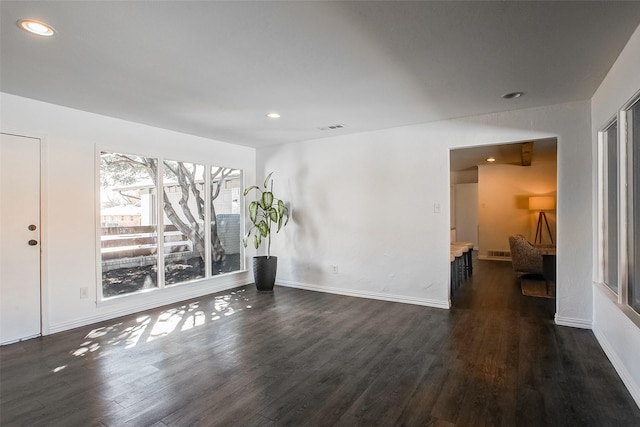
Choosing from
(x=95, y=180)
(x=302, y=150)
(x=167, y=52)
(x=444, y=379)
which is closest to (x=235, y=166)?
(x=302, y=150)

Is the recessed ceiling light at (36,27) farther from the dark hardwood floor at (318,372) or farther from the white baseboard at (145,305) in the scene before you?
the white baseboard at (145,305)

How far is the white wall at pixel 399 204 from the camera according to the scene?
350 centimetres

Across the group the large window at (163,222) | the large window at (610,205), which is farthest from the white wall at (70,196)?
the large window at (610,205)

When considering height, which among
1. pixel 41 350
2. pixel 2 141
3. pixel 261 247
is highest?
pixel 2 141

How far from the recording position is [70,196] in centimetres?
361

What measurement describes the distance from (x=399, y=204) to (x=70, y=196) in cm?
393

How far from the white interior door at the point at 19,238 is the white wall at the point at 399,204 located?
3177mm

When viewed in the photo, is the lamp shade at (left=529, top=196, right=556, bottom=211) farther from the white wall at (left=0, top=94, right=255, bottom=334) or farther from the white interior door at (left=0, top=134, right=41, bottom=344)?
the white interior door at (left=0, top=134, right=41, bottom=344)

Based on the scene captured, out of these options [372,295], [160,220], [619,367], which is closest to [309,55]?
[160,220]

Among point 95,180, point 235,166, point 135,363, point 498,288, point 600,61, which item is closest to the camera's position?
point 600,61

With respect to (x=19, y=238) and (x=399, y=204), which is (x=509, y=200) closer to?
(x=399, y=204)

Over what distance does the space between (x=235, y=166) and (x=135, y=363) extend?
11.5ft

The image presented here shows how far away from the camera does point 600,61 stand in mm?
2537

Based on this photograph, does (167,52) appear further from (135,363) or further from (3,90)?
(135,363)
